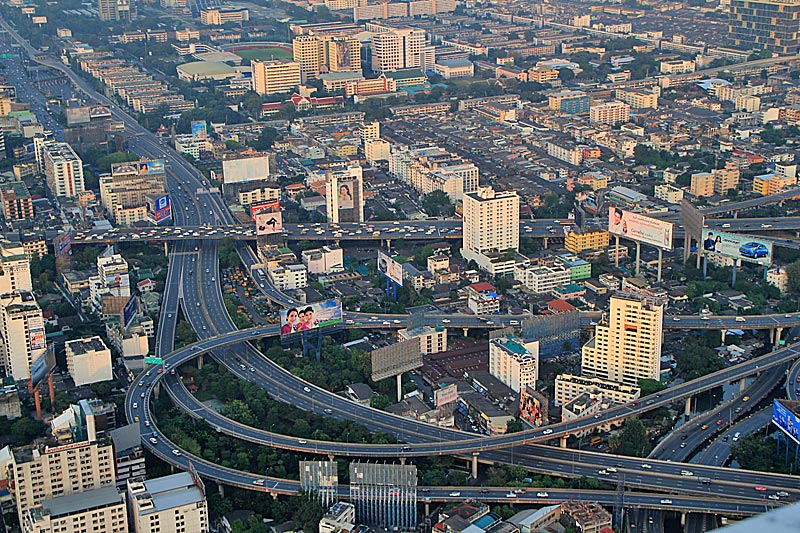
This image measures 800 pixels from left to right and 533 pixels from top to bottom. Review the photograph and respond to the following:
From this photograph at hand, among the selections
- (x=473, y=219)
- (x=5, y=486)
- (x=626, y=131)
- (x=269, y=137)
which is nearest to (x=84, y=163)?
(x=269, y=137)

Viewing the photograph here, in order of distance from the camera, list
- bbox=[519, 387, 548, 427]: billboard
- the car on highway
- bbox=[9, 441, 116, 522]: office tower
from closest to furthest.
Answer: bbox=[9, 441, 116, 522]: office tower → bbox=[519, 387, 548, 427]: billboard → the car on highway

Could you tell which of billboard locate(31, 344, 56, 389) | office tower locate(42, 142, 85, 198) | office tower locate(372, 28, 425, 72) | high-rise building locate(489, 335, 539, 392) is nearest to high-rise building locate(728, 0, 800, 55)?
office tower locate(372, 28, 425, 72)

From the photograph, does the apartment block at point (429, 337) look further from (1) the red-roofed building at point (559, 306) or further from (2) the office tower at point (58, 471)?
(2) the office tower at point (58, 471)

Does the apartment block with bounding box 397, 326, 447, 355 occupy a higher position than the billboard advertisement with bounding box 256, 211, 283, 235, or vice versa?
the billboard advertisement with bounding box 256, 211, 283, 235

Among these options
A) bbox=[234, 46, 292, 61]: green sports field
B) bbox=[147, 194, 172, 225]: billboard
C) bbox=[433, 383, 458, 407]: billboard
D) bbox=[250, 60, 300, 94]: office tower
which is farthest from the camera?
bbox=[234, 46, 292, 61]: green sports field

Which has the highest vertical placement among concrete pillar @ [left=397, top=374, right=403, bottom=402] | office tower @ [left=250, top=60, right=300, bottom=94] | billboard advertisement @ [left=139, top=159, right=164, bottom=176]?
office tower @ [left=250, top=60, right=300, bottom=94]

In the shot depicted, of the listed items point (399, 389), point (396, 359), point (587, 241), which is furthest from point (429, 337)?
point (587, 241)

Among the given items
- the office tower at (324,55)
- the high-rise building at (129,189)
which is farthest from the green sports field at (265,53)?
the high-rise building at (129,189)

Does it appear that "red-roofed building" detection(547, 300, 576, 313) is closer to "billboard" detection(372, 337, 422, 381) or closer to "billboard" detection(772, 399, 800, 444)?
"billboard" detection(372, 337, 422, 381)
